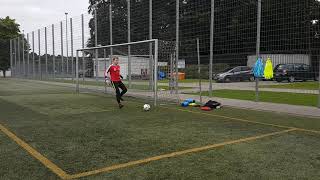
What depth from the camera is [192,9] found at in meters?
18.8

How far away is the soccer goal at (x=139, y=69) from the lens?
1694 cm

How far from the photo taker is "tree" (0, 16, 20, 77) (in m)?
54.2

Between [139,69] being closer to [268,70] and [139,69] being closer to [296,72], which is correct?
[268,70]

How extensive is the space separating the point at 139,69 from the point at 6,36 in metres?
48.4

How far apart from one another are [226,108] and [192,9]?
7242mm

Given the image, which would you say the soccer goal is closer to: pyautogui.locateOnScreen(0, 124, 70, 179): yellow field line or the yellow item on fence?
the yellow item on fence

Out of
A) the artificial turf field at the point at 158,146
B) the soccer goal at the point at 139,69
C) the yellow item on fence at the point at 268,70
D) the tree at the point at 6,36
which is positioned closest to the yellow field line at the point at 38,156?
the artificial turf field at the point at 158,146

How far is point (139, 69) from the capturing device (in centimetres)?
1966

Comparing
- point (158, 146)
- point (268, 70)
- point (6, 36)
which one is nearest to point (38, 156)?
point (158, 146)

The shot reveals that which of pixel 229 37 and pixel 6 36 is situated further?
pixel 6 36

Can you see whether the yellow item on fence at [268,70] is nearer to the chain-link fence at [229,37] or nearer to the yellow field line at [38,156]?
the chain-link fence at [229,37]

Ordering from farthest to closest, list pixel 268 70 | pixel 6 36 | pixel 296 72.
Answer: pixel 6 36, pixel 296 72, pixel 268 70

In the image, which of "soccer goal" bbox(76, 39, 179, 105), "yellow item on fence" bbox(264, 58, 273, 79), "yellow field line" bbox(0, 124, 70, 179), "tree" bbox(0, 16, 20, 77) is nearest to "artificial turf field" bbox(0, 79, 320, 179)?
"yellow field line" bbox(0, 124, 70, 179)

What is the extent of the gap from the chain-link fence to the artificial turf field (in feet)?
12.4
